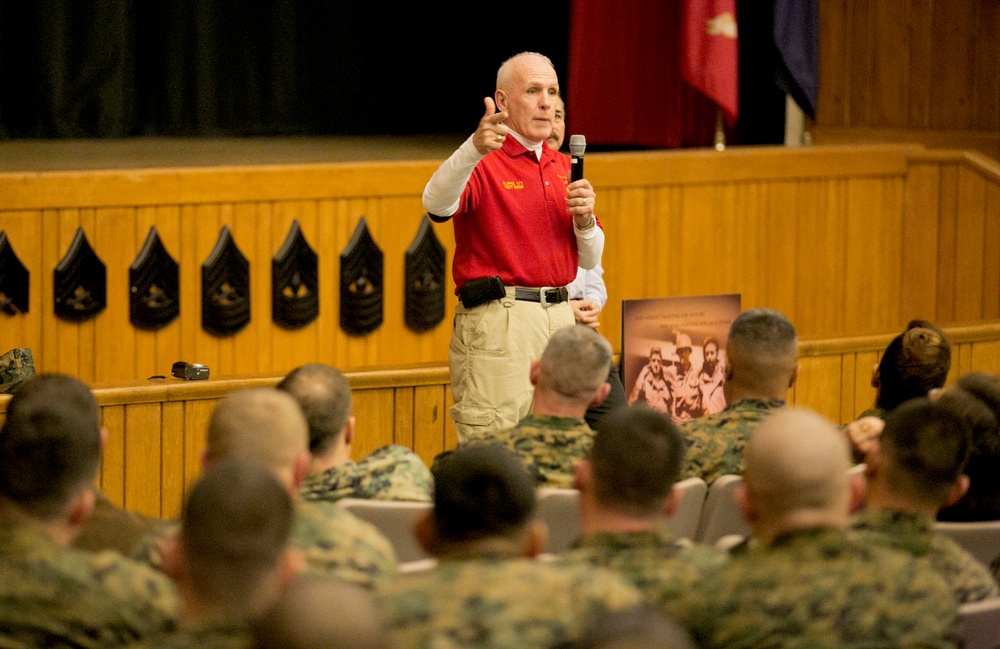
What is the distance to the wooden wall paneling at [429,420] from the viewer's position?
15.5ft

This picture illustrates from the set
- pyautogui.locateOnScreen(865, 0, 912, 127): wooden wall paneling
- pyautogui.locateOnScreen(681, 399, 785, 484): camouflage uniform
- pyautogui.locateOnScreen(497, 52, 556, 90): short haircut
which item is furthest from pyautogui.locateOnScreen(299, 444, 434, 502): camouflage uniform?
pyautogui.locateOnScreen(865, 0, 912, 127): wooden wall paneling

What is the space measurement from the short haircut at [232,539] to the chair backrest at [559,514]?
940 mm

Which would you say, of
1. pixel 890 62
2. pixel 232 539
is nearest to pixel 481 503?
pixel 232 539

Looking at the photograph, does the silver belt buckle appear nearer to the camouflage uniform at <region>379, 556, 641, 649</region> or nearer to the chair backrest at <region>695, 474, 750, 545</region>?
the chair backrest at <region>695, 474, 750, 545</region>

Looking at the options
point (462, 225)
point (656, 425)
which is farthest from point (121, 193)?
point (656, 425)

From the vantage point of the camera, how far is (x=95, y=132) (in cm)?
839

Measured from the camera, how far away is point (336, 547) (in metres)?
2.36

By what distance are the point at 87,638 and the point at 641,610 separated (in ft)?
2.62

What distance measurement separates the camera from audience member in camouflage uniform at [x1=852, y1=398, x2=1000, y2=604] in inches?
99.2

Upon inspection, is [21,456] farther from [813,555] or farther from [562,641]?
[813,555]

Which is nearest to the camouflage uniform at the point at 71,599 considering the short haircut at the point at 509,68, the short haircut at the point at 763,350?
the short haircut at the point at 763,350

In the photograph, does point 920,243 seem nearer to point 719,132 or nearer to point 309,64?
point 719,132

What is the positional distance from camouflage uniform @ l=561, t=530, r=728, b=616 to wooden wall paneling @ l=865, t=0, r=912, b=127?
17.8ft

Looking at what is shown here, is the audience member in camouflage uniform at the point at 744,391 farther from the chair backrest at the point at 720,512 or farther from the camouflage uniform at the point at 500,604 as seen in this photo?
the camouflage uniform at the point at 500,604
